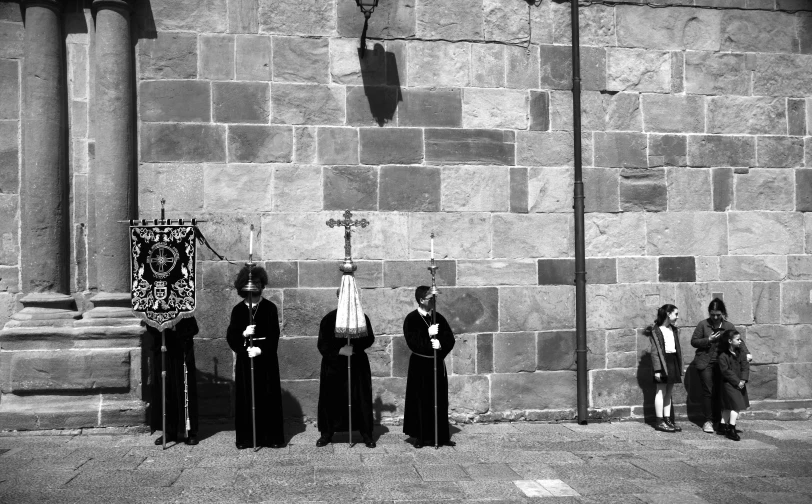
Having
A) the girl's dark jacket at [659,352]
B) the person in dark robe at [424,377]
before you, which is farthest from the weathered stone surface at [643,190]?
the person in dark robe at [424,377]

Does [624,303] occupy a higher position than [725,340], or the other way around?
[624,303]

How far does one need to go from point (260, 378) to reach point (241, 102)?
10.9 feet

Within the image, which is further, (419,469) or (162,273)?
(162,273)

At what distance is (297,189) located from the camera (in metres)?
9.39

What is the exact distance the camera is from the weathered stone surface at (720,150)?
10.2 m

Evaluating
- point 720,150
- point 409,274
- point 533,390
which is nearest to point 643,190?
point 720,150

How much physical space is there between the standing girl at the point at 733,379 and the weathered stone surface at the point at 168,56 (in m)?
7.06

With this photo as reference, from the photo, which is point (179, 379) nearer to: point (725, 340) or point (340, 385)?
point (340, 385)

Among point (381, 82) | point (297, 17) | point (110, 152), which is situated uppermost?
point (297, 17)

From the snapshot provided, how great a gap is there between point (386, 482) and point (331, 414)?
1608mm

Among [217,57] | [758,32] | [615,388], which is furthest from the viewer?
[758,32]

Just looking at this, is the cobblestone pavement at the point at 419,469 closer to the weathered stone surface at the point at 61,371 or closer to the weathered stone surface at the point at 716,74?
the weathered stone surface at the point at 61,371

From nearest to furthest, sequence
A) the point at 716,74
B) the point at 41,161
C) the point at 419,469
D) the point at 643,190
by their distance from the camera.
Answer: the point at 419,469 < the point at 41,161 < the point at 643,190 < the point at 716,74

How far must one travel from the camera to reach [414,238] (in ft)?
31.5
